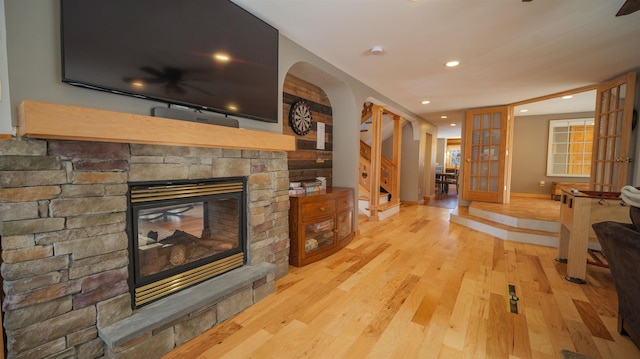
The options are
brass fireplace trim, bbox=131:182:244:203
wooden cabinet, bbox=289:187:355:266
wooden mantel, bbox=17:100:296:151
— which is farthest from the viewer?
wooden cabinet, bbox=289:187:355:266

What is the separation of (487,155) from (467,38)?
385 cm

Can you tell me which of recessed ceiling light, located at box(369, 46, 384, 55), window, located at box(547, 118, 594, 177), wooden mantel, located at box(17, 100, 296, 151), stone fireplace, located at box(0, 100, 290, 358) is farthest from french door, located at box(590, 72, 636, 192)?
stone fireplace, located at box(0, 100, 290, 358)

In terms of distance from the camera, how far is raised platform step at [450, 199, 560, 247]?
3.83m

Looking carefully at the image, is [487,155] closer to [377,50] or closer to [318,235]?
[377,50]

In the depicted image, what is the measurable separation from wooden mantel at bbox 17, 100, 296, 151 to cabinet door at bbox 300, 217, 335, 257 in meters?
1.49

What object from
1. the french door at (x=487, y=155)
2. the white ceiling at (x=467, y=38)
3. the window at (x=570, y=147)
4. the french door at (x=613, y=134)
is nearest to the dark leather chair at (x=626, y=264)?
the white ceiling at (x=467, y=38)

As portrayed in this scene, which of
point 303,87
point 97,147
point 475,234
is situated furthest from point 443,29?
point 475,234

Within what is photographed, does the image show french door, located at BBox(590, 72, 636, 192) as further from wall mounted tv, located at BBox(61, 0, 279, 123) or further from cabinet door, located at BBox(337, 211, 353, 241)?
wall mounted tv, located at BBox(61, 0, 279, 123)

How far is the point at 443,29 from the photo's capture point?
91.7 inches

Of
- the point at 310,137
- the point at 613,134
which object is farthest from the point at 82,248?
the point at 613,134

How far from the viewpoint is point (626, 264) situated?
4.85 ft

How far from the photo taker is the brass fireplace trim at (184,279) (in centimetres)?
162

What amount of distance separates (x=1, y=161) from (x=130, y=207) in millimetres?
535

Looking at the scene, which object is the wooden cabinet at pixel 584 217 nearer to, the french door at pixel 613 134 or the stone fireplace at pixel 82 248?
the french door at pixel 613 134
